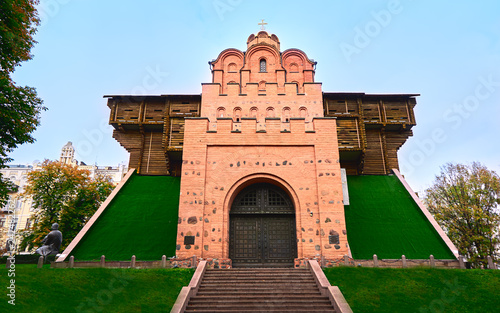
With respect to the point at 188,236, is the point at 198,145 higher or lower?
higher

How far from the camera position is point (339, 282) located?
38.1ft

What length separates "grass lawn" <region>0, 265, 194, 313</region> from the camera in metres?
8.92

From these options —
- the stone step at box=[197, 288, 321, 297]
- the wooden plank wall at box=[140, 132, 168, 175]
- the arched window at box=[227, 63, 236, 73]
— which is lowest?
the stone step at box=[197, 288, 321, 297]

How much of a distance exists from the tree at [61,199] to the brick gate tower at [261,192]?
15.7m

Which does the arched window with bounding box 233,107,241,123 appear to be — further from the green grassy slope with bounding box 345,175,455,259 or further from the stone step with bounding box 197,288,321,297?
the stone step with bounding box 197,288,321,297

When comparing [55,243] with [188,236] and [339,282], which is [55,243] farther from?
[339,282]

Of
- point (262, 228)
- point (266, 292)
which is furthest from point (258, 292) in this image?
point (262, 228)

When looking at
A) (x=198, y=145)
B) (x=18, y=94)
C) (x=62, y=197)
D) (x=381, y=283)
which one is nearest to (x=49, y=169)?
(x=62, y=197)

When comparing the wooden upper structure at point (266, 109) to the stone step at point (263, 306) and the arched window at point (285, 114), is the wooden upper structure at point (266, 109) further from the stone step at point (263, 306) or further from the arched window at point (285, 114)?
the stone step at point (263, 306)

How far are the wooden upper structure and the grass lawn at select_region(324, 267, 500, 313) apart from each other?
9.66m

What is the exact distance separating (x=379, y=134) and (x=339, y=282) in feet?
56.6

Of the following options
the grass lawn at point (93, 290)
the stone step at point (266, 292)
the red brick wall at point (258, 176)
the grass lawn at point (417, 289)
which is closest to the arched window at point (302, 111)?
the red brick wall at point (258, 176)

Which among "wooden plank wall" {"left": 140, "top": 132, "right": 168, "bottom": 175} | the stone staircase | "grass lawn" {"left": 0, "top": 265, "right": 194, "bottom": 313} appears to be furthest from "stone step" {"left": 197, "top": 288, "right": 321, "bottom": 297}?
"wooden plank wall" {"left": 140, "top": 132, "right": 168, "bottom": 175}

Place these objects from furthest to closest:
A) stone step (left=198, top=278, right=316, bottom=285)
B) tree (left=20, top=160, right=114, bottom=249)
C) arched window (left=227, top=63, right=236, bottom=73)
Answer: tree (left=20, top=160, right=114, bottom=249)
arched window (left=227, top=63, right=236, bottom=73)
stone step (left=198, top=278, right=316, bottom=285)
